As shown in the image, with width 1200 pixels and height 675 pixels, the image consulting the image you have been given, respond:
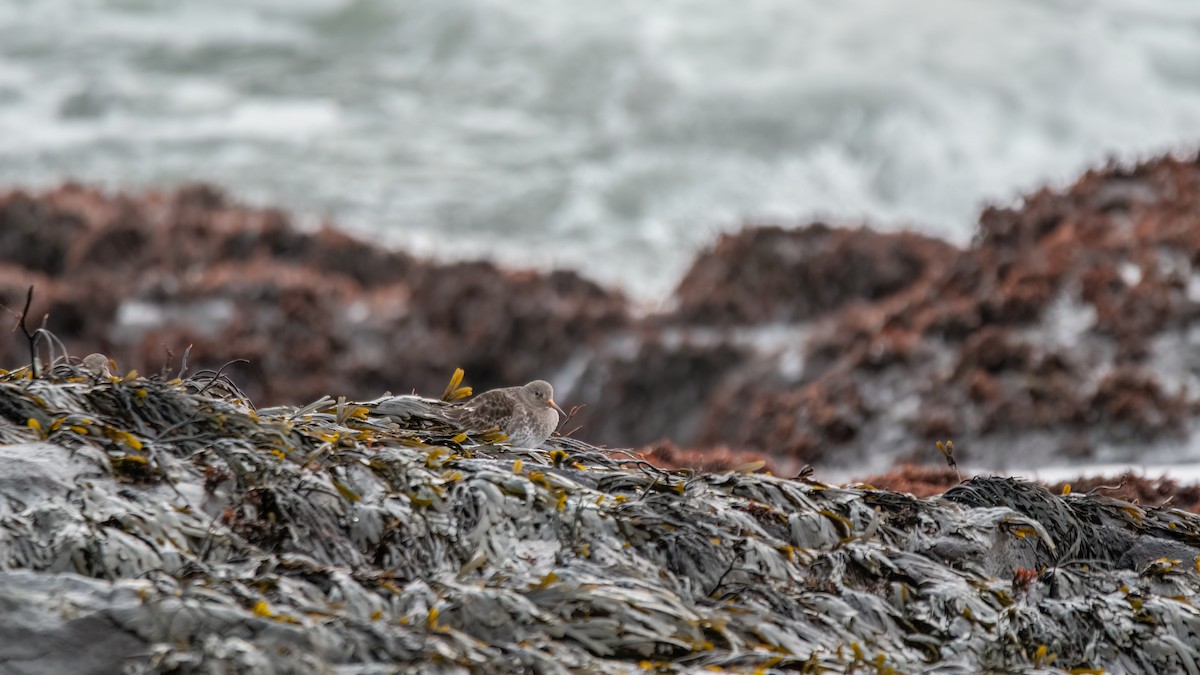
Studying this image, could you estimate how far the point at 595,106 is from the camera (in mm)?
35531

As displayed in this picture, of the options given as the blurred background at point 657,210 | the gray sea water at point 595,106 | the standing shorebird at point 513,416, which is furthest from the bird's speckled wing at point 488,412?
the gray sea water at point 595,106

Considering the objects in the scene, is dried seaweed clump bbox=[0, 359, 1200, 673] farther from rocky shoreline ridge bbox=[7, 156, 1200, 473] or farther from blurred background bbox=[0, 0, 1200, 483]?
rocky shoreline ridge bbox=[7, 156, 1200, 473]

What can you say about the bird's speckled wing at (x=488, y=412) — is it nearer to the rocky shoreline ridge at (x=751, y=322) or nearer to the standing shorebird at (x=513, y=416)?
the standing shorebird at (x=513, y=416)

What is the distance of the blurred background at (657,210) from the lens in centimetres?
1255

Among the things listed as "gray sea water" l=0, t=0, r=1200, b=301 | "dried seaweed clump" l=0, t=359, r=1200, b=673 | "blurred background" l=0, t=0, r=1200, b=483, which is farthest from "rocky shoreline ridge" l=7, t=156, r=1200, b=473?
"gray sea water" l=0, t=0, r=1200, b=301

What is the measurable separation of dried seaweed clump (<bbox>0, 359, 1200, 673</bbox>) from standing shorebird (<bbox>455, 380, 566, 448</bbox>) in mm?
103

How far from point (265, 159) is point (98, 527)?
29226 mm

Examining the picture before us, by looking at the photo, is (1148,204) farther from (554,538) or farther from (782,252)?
(554,538)

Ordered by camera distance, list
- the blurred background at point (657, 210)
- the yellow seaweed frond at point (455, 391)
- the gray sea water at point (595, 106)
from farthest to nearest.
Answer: the gray sea water at point (595, 106) → the blurred background at point (657, 210) → the yellow seaweed frond at point (455, 391)

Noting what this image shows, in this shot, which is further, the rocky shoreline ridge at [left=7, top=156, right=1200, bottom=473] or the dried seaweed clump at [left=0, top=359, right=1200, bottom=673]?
the rocky shoreline ridge at [left=7, top=156, right=1200, bottom=473]

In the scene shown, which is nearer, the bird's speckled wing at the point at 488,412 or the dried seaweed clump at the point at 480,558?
the dried seaweed clump at the point at 480,558

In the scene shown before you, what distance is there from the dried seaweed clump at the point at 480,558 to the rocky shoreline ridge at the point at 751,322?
358cm

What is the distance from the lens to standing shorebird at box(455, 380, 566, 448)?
5.12 meters

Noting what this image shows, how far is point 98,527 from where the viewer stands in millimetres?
3896
